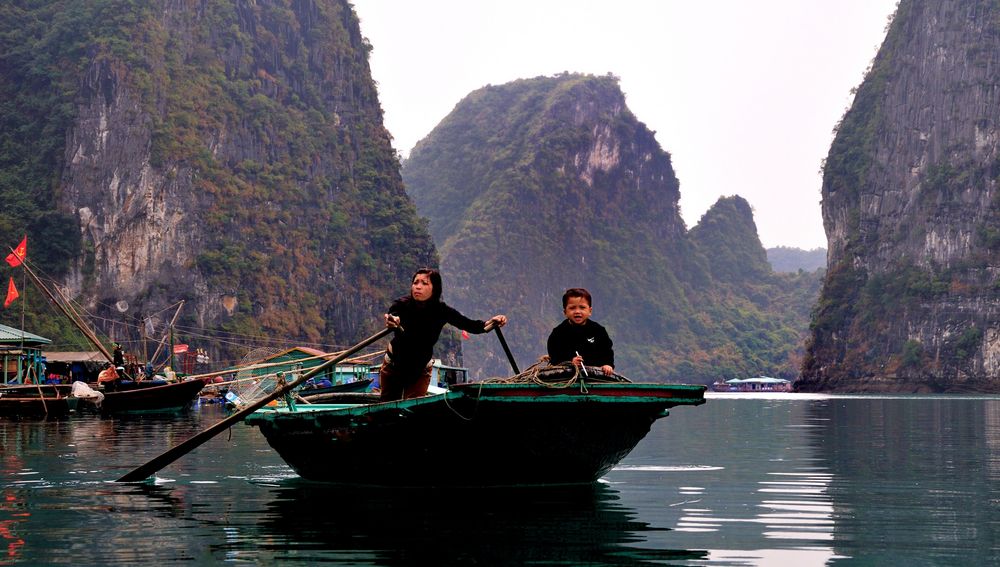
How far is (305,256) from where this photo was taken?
9350 centimetres

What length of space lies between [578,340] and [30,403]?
28806 millimetres

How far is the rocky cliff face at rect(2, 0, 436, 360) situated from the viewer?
80.5 metres

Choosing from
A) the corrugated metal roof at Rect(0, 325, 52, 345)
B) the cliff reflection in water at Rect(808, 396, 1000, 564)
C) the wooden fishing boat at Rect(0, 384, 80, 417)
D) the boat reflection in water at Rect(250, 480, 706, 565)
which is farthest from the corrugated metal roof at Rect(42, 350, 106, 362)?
the boat reflection in water at Rect(250, 480, 706, 565)

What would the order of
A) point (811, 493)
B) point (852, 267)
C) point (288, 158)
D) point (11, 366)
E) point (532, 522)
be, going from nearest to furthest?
point (532, 522) → point (811, 493) → point (11, 366) → point (288, 158) → point (852, 267)

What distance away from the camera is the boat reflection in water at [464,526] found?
8.23 metres

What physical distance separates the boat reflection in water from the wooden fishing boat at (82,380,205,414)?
25.5 m

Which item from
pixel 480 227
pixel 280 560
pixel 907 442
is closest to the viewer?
pixel 280 560

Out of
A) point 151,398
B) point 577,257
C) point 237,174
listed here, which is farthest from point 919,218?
point 151,398

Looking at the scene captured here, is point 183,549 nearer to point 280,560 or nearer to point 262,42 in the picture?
point 280,560

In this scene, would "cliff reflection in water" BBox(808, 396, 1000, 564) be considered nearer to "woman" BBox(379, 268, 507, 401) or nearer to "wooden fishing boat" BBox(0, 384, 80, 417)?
"woman" BBox(379, 268, 507, 401)

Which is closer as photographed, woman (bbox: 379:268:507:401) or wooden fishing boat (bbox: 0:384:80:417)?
woman (bbox: 379:268:507:401)

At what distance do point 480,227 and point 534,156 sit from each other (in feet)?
44.9

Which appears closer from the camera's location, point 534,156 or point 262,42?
point 262,42

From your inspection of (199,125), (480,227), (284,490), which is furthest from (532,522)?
(480,227)
